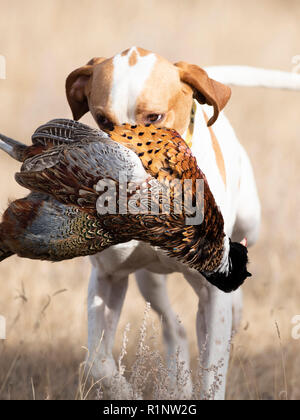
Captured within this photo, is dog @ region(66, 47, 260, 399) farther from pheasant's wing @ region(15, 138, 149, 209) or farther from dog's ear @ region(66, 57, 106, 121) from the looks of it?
pheasant's wing @ region(15, 138, 149, 209)

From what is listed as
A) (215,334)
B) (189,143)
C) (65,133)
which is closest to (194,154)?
(189,143)

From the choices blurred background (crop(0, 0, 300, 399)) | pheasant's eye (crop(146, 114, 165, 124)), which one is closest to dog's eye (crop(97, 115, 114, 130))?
pheasant's eye (crop(146, 114, 165, 124))

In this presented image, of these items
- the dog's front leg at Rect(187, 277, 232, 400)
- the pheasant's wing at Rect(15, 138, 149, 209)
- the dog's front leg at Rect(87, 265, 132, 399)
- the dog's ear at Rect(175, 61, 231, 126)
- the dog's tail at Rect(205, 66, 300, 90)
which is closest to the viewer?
the pheasant's wing at Rect(15, 138, 149, 209)

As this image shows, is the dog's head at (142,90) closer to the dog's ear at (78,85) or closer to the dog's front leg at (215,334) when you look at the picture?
the dog's ear at (78,85)

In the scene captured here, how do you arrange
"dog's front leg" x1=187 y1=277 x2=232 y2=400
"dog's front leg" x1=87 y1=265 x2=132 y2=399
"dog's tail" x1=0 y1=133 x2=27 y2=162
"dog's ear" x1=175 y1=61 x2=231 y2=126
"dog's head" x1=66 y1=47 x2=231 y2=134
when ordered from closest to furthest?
"dog's tail" x1=0 y1=133 x2=27 y2=162 → "dog's head" x1=66 y1=47 x2=231 y2=134 → "dog's ear" x1=175 y1=61 x2=231 y2=126 → "dog's front leg" x1=187 y1=277 x2=232 y2=400 → "dog's front leg" x1=87 y1=265 x2=132 y2=399

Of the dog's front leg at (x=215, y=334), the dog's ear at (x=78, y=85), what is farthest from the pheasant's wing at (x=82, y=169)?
the dog's front leg at (x=215, y=334)

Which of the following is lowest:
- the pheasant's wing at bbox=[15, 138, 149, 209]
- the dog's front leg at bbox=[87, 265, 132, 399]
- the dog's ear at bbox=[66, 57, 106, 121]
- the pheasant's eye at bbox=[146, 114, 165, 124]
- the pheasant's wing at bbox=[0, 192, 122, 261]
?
the dog's front leg at bbox=[87, 265, 132, 399]

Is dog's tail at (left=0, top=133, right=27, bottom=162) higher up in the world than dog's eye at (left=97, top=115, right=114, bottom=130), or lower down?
lower down

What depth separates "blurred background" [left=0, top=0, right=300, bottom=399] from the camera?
15.7 feet

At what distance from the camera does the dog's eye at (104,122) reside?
3191 mm

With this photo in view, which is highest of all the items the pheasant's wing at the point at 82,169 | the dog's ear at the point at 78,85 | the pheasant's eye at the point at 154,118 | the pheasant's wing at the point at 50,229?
the dog's ear at the point at 78,85

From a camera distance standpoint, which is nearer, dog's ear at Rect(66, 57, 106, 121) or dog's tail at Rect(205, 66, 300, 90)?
dog's ear at Rect(66, 57, 106, 121)

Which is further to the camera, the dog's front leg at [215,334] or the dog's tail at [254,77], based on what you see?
the dog's tail at [254,77]

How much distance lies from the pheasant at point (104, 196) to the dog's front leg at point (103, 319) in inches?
41.2
